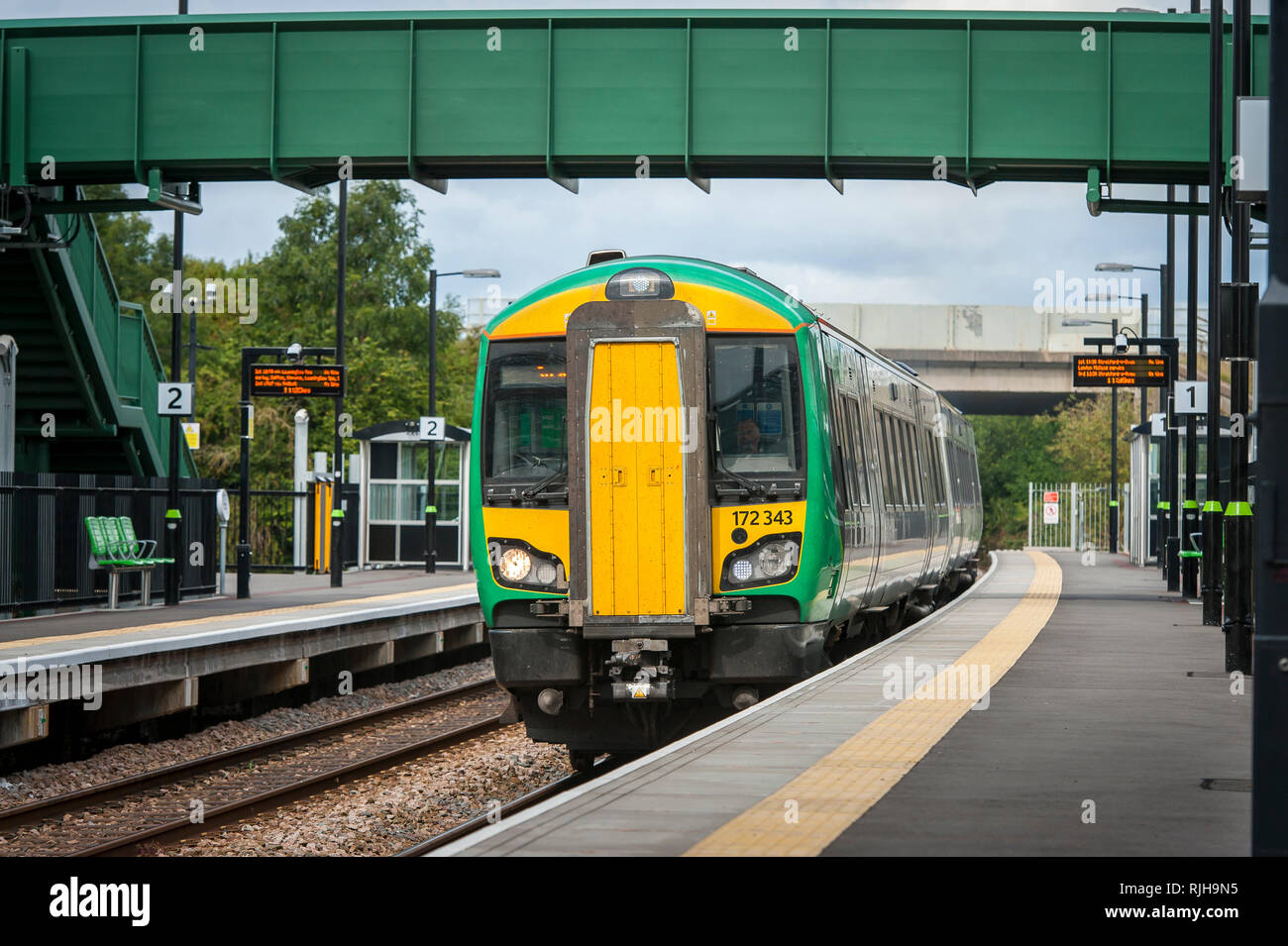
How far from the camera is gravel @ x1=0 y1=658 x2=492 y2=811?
43.2 ft

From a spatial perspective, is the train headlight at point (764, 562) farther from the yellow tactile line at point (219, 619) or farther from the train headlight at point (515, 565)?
the yellow tactile line at point (219, 619)

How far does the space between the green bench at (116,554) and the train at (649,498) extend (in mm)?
11339

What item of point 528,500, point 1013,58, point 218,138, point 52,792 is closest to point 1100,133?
point 1013,58

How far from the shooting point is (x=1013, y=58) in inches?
845

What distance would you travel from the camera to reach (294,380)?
27234 mm

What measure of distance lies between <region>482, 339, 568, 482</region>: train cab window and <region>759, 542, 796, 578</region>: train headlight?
1.51 m

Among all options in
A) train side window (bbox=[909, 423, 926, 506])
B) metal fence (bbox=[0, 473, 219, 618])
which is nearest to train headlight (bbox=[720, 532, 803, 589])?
train side window (bbox=[909, 423, 926, 506])

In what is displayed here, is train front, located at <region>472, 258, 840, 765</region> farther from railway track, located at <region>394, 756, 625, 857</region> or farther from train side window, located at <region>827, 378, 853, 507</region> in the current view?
train side window, located at <region>827, 378, 853, 507</region>

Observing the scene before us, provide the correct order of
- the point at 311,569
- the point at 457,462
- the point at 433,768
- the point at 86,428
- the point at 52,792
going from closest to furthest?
the point at 52,792 → the point at 433,768 → the point at 86,428 → the point at 311,569 → the point at 457,462

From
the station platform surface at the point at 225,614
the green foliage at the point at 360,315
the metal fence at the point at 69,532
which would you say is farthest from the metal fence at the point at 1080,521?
the metal fence at the point at 69,532

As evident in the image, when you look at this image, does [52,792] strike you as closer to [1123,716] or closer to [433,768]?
[433,768]

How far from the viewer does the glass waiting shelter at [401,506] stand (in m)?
35.3

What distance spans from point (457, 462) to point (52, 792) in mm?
23601

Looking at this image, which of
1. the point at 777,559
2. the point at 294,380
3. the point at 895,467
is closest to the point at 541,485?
the point at 777,559
